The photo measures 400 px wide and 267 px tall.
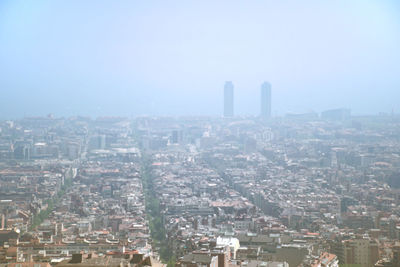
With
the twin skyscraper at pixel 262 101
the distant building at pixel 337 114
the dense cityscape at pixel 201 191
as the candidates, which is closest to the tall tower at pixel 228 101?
the twin skyscraper at pixel 262 101

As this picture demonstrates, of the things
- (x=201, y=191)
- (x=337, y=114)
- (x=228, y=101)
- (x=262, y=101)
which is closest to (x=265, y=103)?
(x=262, y=101)

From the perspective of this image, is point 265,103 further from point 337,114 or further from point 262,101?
point 337,114

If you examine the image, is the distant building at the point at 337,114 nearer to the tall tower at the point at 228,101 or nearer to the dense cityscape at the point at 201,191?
the dense cityscape at the point at 201,191

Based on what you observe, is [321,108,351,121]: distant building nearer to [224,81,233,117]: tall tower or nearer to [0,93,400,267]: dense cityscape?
[0,93,400,267]: dense cityscape

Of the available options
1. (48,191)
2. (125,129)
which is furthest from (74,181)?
(125,129)

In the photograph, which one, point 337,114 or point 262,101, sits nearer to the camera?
point 337,114

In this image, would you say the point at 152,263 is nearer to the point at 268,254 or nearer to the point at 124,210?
the point at 268,254
